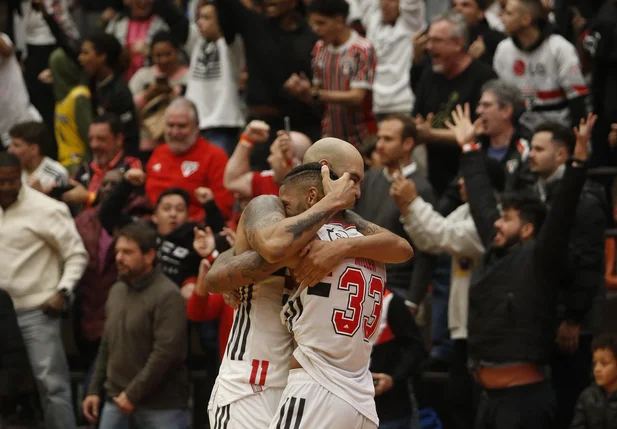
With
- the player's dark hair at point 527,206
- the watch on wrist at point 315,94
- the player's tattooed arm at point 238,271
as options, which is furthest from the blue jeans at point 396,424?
the watch on wrist at point 315,94

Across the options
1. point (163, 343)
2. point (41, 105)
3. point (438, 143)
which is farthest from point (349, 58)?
point (41, 105)

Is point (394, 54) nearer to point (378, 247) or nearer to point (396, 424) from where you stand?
point (396, 424)

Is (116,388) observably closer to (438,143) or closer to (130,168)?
(130,168)

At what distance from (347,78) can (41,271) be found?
11.1 feet

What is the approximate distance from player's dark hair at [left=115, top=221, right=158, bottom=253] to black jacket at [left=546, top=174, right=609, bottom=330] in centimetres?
299

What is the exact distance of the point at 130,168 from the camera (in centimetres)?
1080

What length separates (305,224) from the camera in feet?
18.5

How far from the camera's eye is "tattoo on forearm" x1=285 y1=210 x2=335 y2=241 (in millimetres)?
5625

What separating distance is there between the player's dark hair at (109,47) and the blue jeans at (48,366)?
3.51 meters

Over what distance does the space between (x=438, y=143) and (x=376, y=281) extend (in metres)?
4.81

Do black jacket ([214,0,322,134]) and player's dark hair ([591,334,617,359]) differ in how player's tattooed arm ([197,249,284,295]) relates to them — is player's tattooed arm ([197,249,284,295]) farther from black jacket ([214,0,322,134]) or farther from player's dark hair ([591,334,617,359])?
black jacket ([214,0,322,134])

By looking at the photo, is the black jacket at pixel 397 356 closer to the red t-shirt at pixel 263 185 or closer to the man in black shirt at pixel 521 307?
the man in black shirt at pixel 521 307

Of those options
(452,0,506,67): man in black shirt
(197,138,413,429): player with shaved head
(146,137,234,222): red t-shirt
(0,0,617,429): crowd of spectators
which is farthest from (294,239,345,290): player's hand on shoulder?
(452,0,506,67): man in black shirt

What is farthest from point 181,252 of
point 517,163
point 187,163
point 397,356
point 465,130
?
point 517,163
